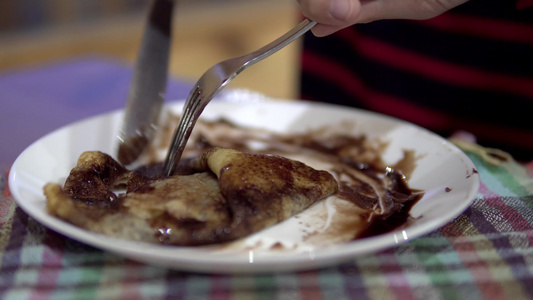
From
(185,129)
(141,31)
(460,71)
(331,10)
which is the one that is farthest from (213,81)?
(141,31)

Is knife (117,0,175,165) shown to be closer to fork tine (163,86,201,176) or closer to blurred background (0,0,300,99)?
fork tine (163,86,201,176)

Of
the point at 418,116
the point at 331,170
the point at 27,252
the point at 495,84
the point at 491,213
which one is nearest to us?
the point at 27,252

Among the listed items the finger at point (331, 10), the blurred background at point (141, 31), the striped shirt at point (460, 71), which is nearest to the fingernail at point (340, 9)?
the finger at point (331, 10)

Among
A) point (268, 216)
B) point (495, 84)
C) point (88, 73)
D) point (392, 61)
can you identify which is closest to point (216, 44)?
point (88, 73)

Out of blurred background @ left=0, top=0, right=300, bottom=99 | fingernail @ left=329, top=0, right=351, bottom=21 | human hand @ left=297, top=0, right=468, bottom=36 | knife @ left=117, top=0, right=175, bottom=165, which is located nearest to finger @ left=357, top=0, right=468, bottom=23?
human hand @ left=297, top=0, right=468, bottom=36

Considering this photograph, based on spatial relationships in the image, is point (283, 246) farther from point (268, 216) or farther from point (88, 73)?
point (88, 73)

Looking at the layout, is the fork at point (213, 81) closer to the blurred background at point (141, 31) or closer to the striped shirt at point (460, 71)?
the striped shirt at point (460, 71)
